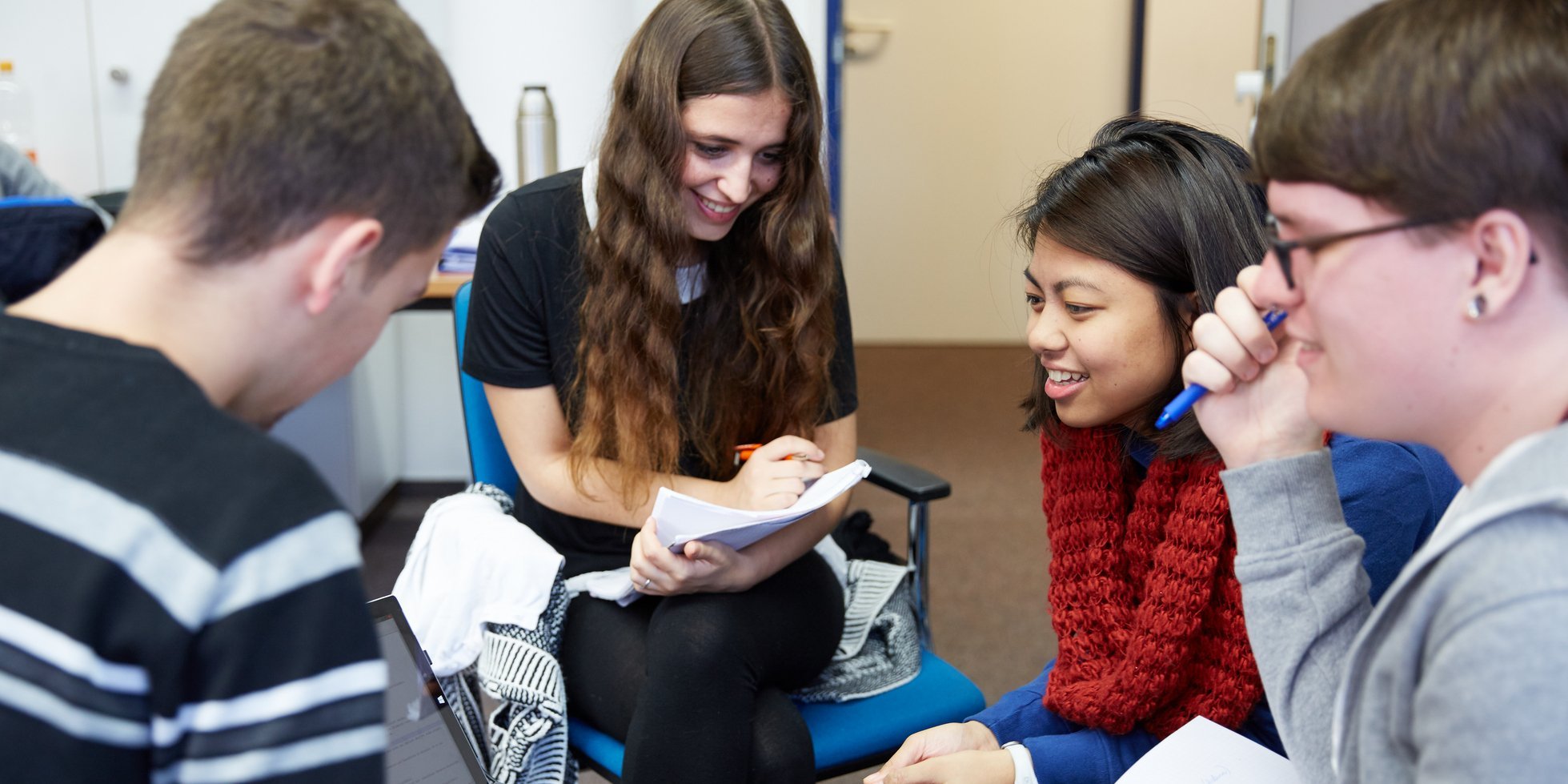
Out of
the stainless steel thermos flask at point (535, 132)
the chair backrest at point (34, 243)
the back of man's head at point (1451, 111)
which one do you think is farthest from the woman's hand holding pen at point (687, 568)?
the stainless steel thermos flask at point (535, 132)

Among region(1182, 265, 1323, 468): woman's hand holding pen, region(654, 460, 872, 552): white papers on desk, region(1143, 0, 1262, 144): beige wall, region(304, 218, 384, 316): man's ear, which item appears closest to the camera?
region(304, 218, 384, 316): man's ear

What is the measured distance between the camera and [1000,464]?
4.06 metres

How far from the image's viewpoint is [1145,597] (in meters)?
1.30

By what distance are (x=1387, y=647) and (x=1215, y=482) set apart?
0.55 metres

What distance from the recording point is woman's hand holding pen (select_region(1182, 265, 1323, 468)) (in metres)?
0.97

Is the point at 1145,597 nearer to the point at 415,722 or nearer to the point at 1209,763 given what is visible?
the point at 1209,763

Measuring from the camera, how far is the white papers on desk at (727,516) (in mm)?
1272

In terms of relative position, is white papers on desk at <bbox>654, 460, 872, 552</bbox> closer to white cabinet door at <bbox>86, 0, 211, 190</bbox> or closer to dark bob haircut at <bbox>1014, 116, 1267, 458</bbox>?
dark bob haircut at <bbox>1014, 116, 1267, 458</bbox>

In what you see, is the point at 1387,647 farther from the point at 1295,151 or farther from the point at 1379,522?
the point at 1379,522

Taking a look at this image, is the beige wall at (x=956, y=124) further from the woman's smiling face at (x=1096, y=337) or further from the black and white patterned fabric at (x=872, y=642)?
the woman's smiling face at (x=1096, y=337)

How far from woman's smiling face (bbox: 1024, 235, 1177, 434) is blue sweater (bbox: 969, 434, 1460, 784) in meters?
0.09

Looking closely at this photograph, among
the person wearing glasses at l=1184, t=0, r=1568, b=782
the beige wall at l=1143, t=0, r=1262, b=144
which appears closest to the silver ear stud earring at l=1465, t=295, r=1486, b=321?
the person wearing glasses at l=1184, t=0, r=1568, b=782

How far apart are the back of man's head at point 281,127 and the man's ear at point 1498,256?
0.59 meters

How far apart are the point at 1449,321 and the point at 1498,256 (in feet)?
0.14
